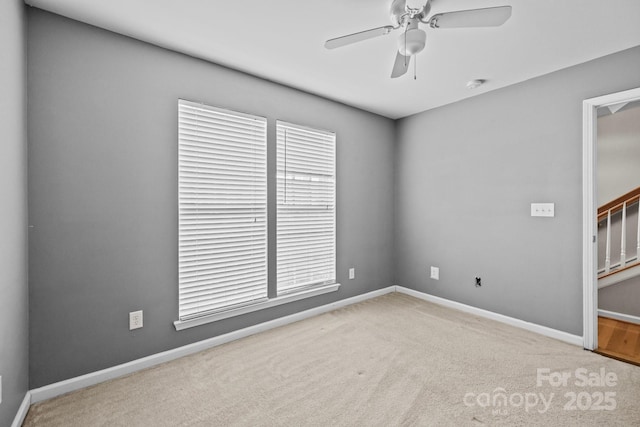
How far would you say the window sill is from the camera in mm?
2375

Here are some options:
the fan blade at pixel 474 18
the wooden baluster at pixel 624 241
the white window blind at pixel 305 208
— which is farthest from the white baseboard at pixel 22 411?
the wooden baluster at pixel 624 241

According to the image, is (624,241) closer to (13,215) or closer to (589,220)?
(589,220)

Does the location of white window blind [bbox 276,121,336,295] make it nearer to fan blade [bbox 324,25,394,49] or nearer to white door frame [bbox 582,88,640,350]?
fan blade [bbox 324,25,394,49]

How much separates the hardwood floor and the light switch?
1.22m

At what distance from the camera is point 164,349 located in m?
2.30

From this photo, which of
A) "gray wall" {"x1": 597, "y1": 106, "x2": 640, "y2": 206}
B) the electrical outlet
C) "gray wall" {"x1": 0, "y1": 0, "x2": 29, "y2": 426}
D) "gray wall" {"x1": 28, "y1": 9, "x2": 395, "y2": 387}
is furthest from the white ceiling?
the electrical outlet

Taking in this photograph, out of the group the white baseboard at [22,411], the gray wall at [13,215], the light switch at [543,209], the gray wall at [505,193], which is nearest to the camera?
the gray wall at [13,215]

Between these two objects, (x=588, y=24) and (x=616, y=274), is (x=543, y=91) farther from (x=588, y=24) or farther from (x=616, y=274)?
(x=616, y=274)

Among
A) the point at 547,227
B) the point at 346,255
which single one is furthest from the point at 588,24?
the point at 346,255

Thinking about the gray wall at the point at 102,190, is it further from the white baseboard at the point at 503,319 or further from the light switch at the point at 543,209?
the light switch at the point at 543,209

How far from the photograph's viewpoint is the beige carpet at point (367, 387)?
1.70 meters

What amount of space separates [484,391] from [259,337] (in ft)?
6.09

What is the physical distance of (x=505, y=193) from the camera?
3061 mm

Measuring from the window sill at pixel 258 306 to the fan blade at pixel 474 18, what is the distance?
259cm
